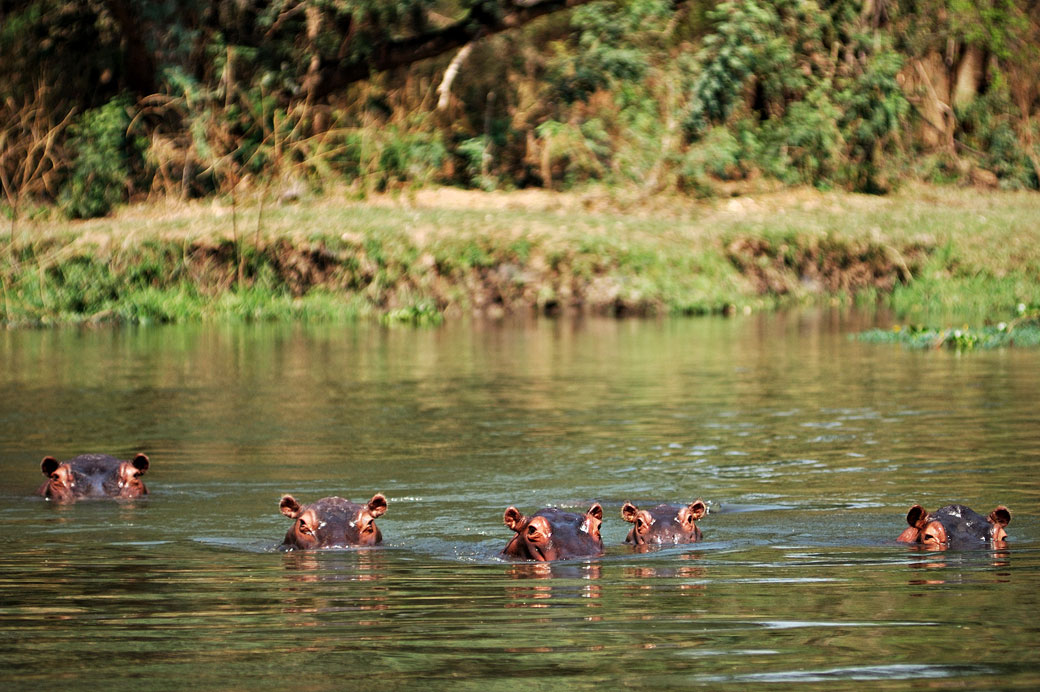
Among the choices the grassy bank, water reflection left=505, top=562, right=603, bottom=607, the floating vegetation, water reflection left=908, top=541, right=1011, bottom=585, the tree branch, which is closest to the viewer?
water reflection left=505, top=562, right=603, bottom=607

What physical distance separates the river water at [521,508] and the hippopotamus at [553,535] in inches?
5.3

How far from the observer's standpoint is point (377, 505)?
8414mm

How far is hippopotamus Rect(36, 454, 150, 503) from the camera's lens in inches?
410

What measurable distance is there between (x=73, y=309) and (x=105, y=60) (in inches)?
319

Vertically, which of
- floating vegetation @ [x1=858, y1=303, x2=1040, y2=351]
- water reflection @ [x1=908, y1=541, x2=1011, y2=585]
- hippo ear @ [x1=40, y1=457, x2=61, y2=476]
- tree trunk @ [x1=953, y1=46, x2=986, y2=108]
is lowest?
water reflection @ [x1=908, y1=541, x2=1011, y2=585]

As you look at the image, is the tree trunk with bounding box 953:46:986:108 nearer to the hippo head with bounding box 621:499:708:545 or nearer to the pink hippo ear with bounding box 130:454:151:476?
the pink hippo ear with bounding box 130:454:151:476

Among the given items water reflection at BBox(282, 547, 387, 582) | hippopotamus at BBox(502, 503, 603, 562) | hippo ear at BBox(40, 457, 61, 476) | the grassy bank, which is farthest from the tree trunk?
water reflection at BBox(282, 547, 387, 582)

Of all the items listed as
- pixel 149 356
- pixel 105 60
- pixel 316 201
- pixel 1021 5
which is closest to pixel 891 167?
pixel 1021 5

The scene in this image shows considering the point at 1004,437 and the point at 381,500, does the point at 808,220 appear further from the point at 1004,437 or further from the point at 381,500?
the point at 381,500

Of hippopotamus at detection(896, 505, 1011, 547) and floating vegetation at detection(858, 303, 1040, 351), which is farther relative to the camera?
floating vegetation at detection(858, 303, 1040, 351)

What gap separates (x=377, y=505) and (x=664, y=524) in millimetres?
1436

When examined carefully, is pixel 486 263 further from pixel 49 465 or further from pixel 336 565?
pixel 336 565

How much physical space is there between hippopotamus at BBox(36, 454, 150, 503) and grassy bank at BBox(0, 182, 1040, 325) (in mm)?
14375

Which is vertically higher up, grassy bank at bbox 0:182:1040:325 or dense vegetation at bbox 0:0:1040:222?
dense vegetation at bbox 0:0:1040:222
